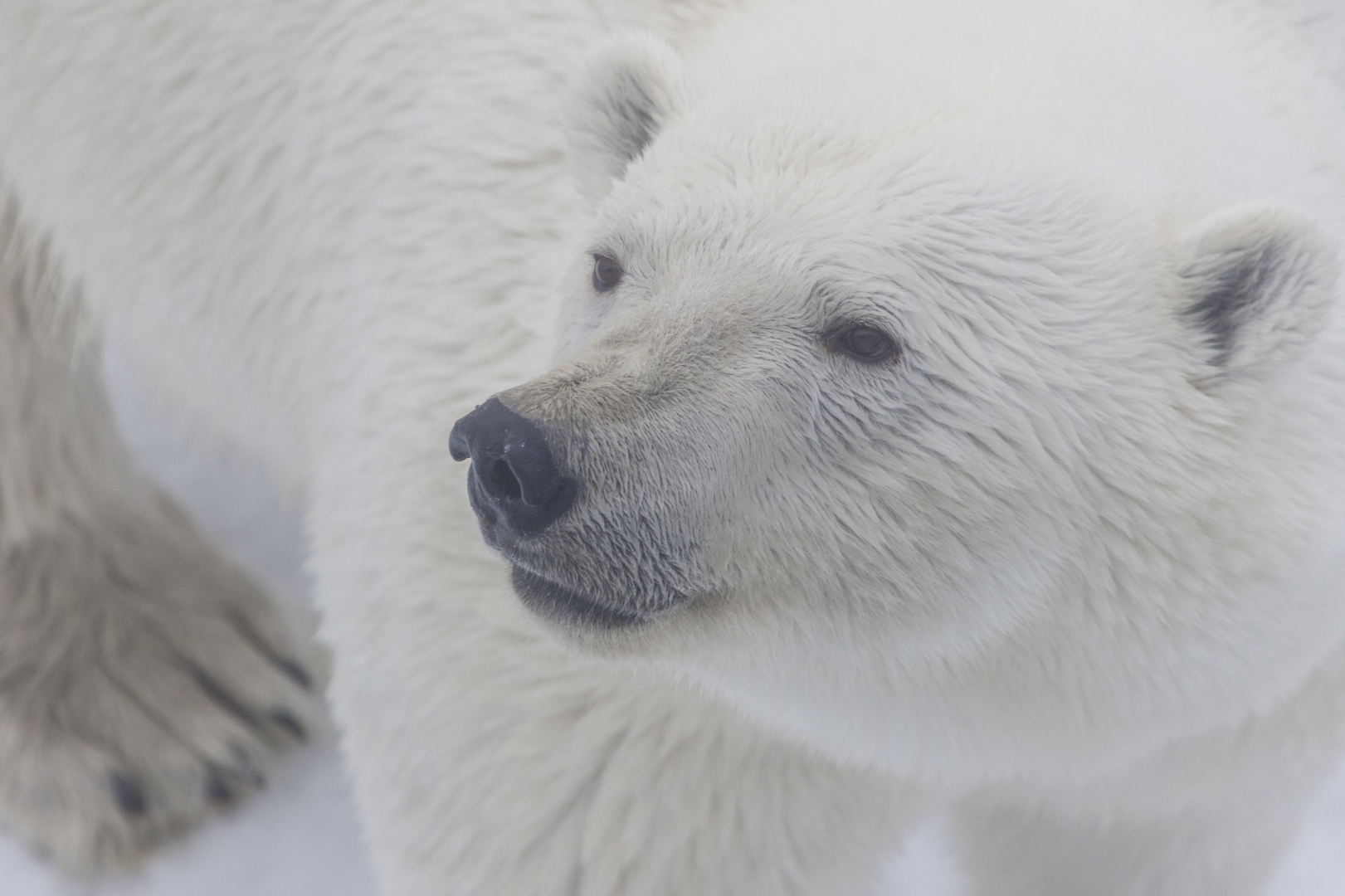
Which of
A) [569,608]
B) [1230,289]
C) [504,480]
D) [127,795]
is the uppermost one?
[1230,289]

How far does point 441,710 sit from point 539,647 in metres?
0.16

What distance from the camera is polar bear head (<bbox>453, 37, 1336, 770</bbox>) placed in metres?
1.20

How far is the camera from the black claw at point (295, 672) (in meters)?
2.88

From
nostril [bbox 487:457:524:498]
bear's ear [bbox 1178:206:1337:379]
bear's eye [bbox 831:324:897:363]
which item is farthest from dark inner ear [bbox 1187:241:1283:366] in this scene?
nostril [bbox 487:457:524:498]

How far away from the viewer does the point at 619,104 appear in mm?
1476

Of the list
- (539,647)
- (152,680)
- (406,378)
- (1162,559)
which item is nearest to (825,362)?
(1162,559)

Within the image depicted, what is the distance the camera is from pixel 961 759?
1393 mm

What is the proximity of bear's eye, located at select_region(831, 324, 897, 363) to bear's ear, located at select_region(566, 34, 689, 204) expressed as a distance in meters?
0.36

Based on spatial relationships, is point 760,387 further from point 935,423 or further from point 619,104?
point 619,104

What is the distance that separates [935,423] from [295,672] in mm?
2036

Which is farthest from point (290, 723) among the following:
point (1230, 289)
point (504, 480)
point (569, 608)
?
point (1230, 289)

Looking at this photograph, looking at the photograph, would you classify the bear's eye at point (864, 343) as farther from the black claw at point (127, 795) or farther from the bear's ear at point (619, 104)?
the black claw at point (127, 795)

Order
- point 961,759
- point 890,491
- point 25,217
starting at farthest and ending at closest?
1. point 25,217
2. point 961,759
3. point 890,491

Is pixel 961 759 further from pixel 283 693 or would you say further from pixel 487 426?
pixel 283 693
